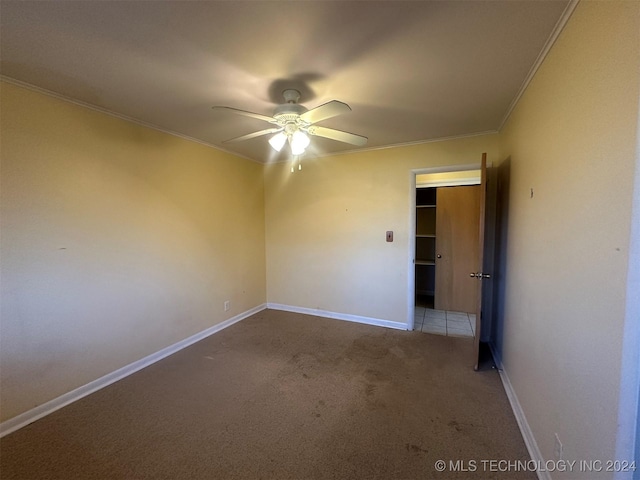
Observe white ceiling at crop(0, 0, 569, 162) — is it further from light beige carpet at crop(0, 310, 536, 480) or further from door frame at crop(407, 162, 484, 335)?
light beige carpet at crop(0, 310, 536, 480)

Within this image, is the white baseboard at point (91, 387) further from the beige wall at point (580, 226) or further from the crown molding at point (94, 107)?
the beige wall at point (580, 226)

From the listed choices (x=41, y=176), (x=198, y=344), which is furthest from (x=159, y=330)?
(x=41, y=176)

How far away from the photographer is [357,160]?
363 cm

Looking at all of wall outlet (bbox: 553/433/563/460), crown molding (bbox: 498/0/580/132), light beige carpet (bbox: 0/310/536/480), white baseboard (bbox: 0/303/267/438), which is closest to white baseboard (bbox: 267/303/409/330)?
light beige carpet (bbox: 0/310/536/480)

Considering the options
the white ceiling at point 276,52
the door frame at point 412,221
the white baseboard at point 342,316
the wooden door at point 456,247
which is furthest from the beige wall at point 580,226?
the wooden door at point 456,247

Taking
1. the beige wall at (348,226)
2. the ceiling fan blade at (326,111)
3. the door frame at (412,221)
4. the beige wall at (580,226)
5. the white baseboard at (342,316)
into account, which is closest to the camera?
the beige wall at (580,226)

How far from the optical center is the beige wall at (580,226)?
0.89 meters

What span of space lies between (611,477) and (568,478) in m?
0.40

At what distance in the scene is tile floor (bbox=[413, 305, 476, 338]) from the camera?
3482 millimetres

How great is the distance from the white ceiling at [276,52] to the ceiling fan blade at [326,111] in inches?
10.1

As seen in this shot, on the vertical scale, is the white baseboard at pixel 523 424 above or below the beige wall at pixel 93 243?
below

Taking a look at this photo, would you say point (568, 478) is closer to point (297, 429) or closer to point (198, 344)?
point (297, 429)

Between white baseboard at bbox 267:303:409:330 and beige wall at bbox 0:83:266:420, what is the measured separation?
45.3 inches

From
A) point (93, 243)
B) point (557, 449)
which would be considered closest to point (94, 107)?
point (93, 243)
